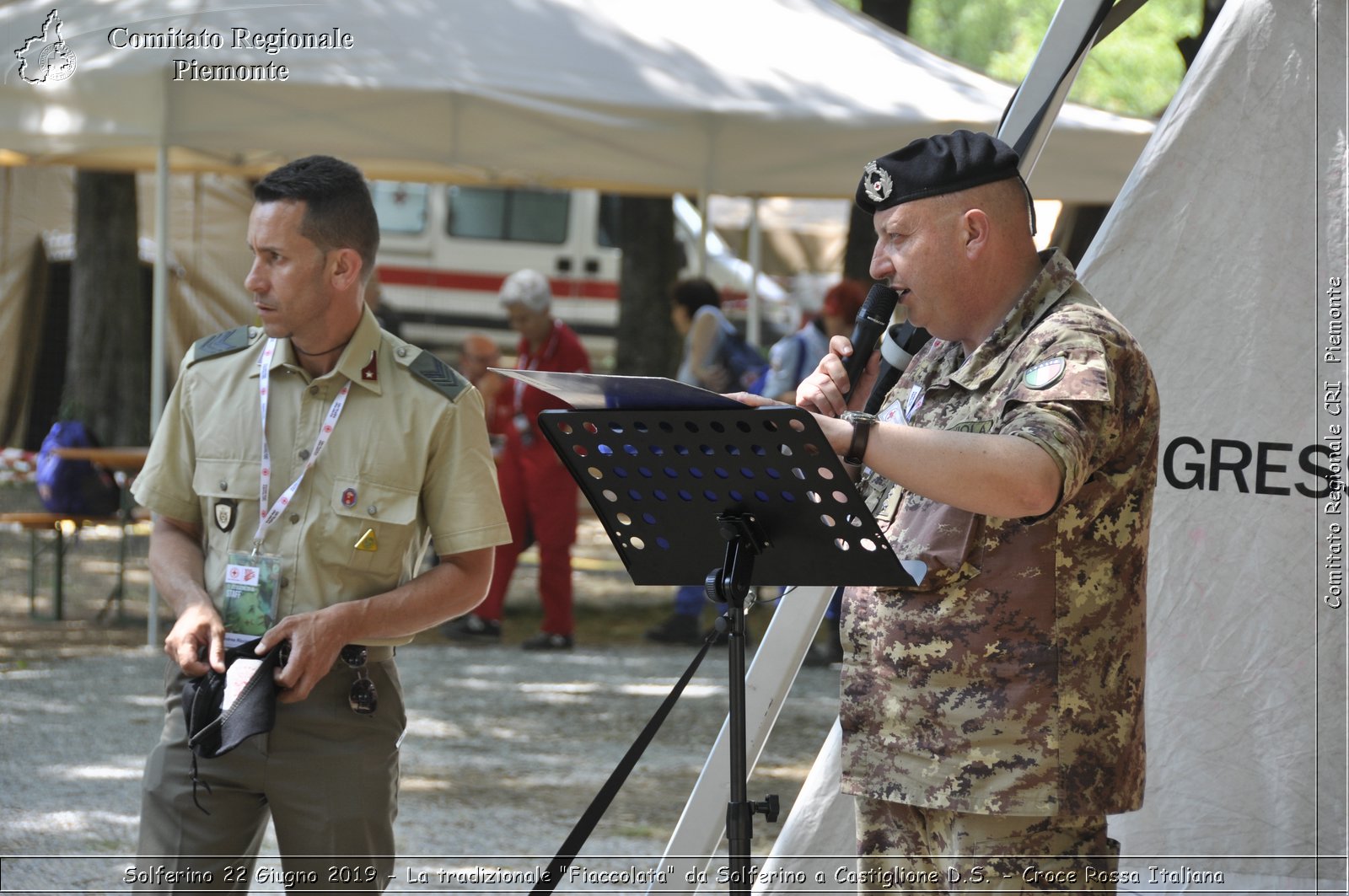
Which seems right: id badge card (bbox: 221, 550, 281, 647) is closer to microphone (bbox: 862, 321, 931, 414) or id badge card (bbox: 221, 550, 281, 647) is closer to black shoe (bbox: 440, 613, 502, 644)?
microphone (bbox: 862, 321, 931, 414)

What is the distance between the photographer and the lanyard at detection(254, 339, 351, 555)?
3.02 m

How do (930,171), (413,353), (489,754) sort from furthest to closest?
1. (489,754)
2. (413,353)
3. (930,171)

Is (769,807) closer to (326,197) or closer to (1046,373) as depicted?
(1046,373)

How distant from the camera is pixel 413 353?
3.23 m

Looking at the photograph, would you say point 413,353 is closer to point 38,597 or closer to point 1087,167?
point 1087,167

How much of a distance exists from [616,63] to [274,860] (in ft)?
16.6

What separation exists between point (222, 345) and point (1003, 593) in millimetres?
1739

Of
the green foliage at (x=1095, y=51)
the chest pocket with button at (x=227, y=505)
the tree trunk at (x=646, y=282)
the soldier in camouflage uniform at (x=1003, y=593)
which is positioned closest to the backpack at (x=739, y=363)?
the tree trunk at (x=646, y=282)

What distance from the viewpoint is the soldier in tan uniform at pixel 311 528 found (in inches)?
117

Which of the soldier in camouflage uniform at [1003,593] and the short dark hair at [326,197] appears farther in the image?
the short dark hair at [326,197]

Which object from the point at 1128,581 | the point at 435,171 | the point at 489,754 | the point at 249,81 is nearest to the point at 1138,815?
the point at 1128,581

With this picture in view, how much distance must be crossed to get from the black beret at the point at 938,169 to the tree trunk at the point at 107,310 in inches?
496

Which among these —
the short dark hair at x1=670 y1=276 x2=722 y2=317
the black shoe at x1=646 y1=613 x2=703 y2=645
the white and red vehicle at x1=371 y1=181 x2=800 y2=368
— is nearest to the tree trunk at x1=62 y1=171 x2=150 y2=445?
the white and red vehicle at x1=371 y1=181 x2=800 y2=368

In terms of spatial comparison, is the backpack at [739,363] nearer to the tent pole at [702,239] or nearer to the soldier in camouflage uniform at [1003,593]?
the tent pole at [702,239]
